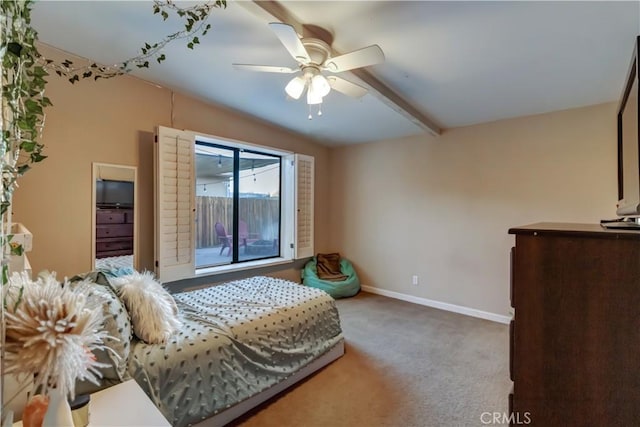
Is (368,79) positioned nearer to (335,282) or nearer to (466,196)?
(466,196)

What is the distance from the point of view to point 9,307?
0.65 metres

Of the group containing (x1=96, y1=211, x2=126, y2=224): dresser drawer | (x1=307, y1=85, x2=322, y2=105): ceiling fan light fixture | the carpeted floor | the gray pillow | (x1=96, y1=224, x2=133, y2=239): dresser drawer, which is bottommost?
the carpeted floor

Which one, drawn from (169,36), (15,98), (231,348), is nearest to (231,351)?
(231,348)

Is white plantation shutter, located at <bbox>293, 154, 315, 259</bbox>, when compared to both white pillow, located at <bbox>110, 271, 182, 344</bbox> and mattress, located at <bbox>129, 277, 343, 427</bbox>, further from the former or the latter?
white pillow, located at <bbox>110, 271, 182, 344</bbox>

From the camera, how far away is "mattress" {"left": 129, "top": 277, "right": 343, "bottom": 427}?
5.12 feet

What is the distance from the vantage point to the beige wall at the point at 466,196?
2971 mm

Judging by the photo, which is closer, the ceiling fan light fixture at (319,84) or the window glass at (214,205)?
the ceiling fan light fixture at (319,84)

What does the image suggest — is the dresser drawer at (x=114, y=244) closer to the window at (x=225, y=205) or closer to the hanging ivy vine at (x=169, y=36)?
the window at (x=225, y=205)

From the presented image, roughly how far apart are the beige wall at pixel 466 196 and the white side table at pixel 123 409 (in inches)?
141

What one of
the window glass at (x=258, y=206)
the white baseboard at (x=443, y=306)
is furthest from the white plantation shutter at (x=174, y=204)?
the white baseboard at (x=443, y=306)

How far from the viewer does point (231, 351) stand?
6.03ft

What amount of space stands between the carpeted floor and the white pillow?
0.78 m

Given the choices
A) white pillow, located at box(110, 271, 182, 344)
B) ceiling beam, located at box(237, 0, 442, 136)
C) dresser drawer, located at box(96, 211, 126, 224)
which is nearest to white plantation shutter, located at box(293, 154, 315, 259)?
ceiling beam, located at box(237, 0, 442, 136)

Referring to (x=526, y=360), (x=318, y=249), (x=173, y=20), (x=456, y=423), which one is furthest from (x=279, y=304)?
(x=318, y=249)
